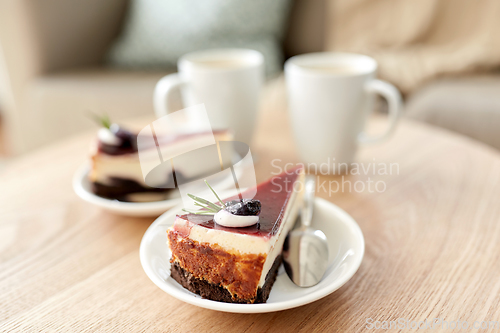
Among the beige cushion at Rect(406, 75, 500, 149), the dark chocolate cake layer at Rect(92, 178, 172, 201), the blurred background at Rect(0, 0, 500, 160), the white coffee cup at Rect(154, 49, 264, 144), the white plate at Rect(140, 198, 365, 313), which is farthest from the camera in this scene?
the blurred background at Rect(0, 0, 500, 160)

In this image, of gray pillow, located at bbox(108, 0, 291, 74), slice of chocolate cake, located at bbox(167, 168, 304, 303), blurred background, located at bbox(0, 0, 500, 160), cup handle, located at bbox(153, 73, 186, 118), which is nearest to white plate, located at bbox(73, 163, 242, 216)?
slice of chocolate cake, located at bbox(167, 168, 304, 303)

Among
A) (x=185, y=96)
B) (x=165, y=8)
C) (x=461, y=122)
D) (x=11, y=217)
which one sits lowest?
(x=461, y=122)

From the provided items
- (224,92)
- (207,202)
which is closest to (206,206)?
(207,202)

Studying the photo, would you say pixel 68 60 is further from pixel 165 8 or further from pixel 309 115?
pixel 309 115

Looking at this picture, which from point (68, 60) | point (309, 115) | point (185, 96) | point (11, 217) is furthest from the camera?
point (68, 60)

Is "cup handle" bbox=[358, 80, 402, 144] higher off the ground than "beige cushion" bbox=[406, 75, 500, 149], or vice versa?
"cup handle" bbox=[358, 80, 402, 144]

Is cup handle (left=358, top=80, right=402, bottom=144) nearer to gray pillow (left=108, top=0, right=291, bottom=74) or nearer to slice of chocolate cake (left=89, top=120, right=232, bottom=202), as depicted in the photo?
slice of chocolate cake (left=89, top=120, right=232, bottom=202)

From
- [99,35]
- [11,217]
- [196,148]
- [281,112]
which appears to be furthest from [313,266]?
[99,35]
